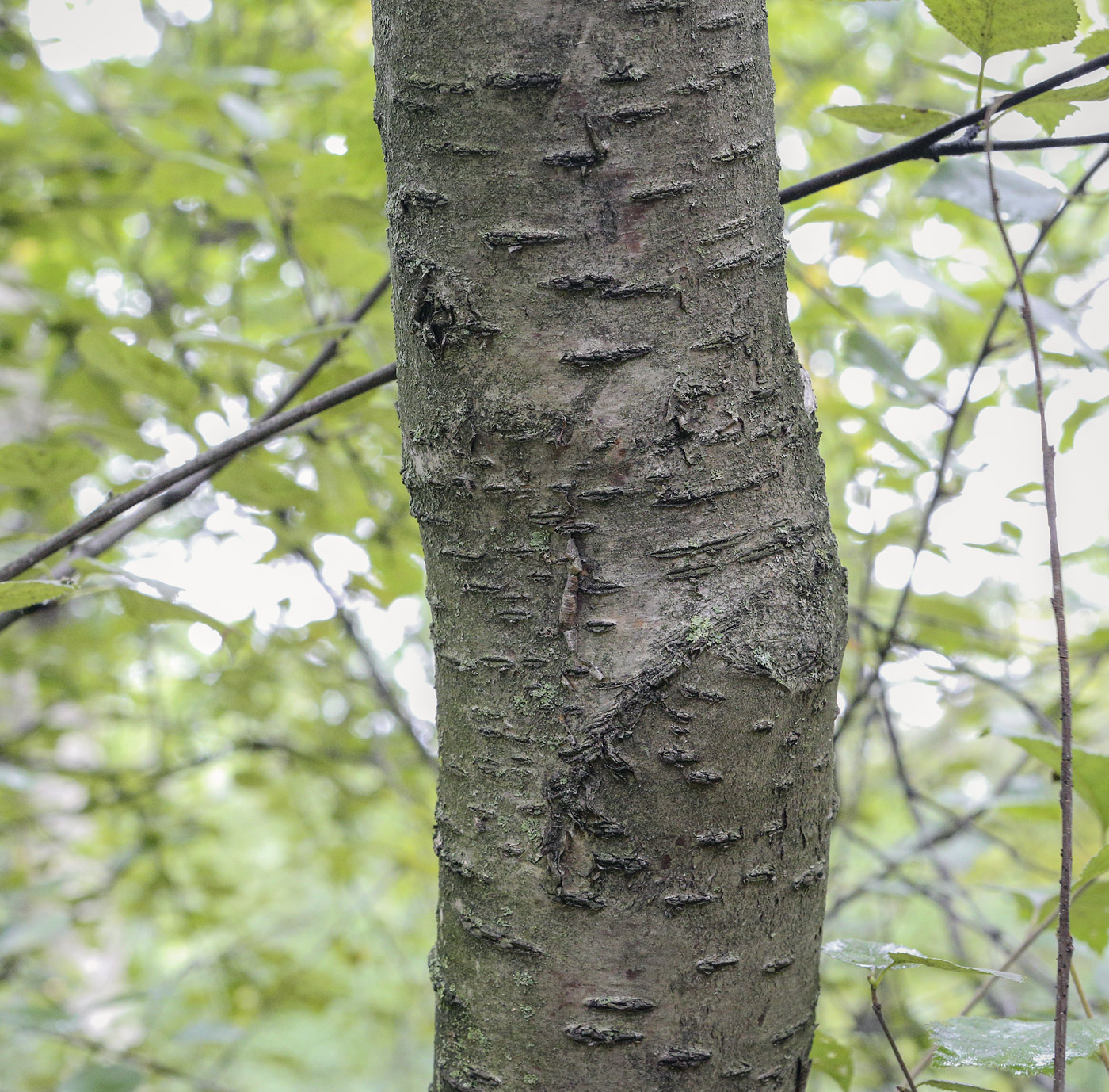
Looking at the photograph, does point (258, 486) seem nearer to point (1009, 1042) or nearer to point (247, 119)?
point (247, 119)

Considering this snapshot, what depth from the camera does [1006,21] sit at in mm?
449

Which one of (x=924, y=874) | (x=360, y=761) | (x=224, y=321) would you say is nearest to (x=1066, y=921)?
(x=360, y=761)

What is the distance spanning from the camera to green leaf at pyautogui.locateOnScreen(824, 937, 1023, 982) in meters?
0.42

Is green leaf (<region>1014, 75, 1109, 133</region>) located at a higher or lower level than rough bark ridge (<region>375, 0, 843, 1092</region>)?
higher

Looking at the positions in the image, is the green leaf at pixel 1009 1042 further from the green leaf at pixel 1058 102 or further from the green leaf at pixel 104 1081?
the green leaf at pixel 104 1081

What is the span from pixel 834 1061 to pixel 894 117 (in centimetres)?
64

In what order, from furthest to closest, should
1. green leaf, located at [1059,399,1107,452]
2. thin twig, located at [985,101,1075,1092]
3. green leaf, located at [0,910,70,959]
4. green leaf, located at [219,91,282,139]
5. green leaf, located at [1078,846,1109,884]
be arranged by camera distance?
green leaf, located at [0,910,70,959]
green leaf, located at [219,91,282,139]
green leaf, located at [1059,399,1107,452]
green leaf, located at [1078,846,1109,884]
thin twig, located at [985,101,1075,1092]

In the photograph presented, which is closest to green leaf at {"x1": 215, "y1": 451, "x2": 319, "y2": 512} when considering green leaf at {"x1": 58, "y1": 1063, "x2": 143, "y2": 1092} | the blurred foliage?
the blurred foliage

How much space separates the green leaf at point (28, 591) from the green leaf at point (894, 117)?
53cm

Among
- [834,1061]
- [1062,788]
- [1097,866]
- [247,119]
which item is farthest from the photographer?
[247,119]

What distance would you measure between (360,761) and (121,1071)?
70 cm

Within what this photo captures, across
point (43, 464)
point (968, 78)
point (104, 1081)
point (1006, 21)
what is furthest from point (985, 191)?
point (104, 1081)

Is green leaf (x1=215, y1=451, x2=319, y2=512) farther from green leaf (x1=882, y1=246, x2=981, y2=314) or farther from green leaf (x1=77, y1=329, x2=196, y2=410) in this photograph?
green leaf (x1=882, y1=246, x2=981, y2=314)

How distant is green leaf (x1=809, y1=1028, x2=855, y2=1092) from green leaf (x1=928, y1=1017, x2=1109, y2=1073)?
0.15m
